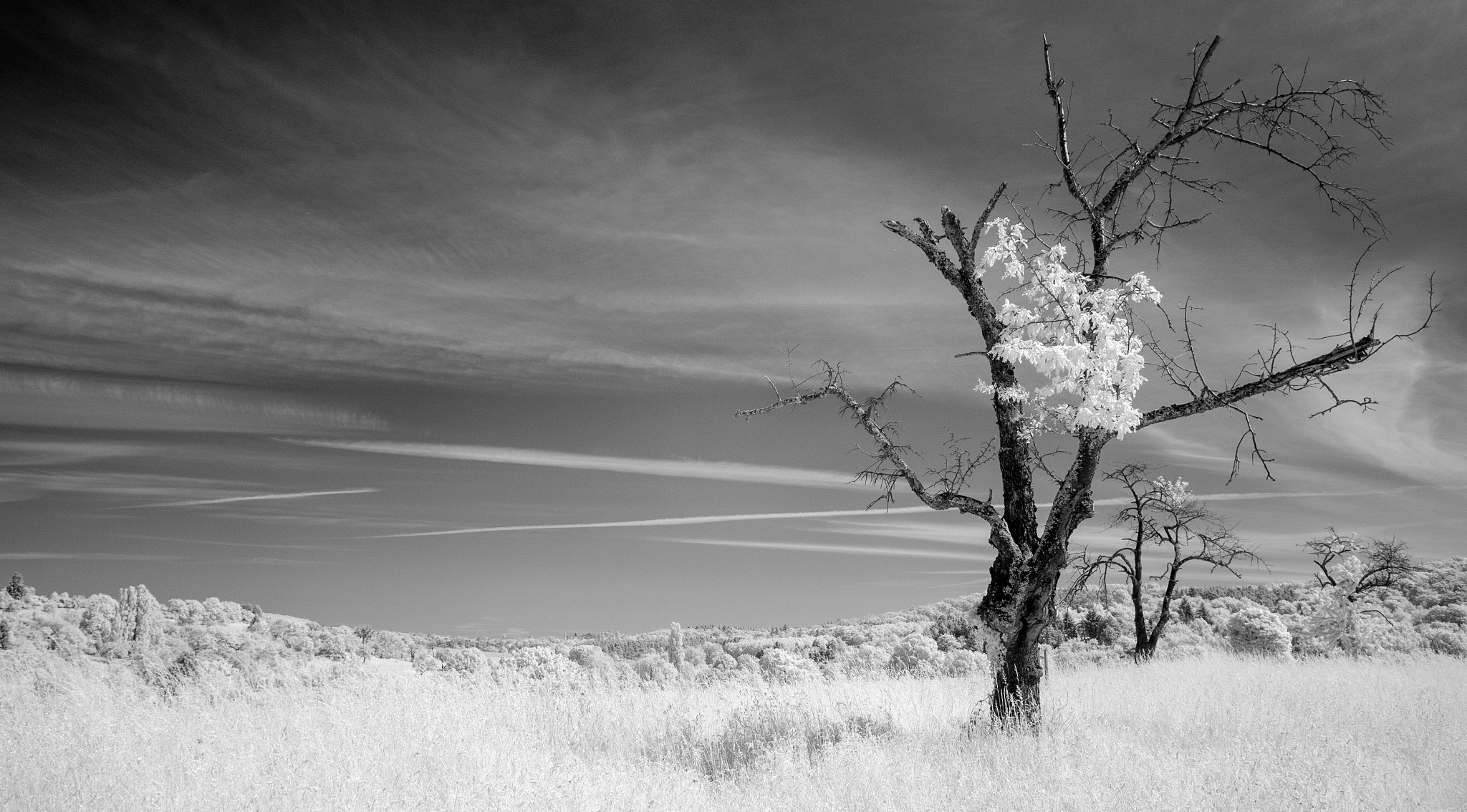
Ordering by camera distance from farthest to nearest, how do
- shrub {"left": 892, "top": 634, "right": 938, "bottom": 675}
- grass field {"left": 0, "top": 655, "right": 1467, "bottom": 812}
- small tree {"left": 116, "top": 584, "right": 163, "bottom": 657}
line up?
1. shrub {"left": 892, "top": 634, "right": 938, "bottom": 675}
2. small tree {"left": 116, "top": 584, "right": 163, "bottom": 657}
3. grass field {"left": 0, "top": 655, "right": 1467, "bottom": 812}

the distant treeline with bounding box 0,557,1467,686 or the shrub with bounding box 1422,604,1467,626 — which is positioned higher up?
the shrub with bounding box 1422,604,1467,626

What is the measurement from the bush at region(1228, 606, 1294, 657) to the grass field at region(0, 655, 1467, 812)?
533 inches

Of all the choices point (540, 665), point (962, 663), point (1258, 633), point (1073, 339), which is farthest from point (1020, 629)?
point (1258, 633)

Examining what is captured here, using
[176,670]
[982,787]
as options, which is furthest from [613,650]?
[982,787]

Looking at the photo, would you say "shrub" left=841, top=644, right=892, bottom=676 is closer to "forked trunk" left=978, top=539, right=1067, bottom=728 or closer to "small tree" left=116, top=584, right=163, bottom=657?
"forked trunk" left=978, top=539, right=1067, bottom=728

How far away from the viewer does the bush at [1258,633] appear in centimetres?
2558

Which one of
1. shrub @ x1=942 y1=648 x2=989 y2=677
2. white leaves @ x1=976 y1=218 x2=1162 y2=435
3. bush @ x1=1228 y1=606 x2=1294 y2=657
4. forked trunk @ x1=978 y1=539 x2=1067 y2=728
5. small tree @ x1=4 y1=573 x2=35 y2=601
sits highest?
white leaves @ x1=976 y1=218 x2=1162 y2=435

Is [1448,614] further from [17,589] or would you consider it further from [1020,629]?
[17,589]

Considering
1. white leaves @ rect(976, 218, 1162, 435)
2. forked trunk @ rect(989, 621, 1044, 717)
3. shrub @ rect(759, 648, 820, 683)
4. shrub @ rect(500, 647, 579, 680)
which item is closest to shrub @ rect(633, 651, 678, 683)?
shrub @ rect(500, 647, 579, 680)

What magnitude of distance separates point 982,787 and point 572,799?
366 cm

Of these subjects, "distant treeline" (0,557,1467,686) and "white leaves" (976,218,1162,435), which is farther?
"distant treeline" (0,557,1467,686)

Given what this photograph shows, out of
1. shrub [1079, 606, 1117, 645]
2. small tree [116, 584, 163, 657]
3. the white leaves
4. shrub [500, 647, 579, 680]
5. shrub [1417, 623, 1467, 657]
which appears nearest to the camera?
the white leaves

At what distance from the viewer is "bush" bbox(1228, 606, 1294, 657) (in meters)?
25.6

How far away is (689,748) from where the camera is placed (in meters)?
9.60
